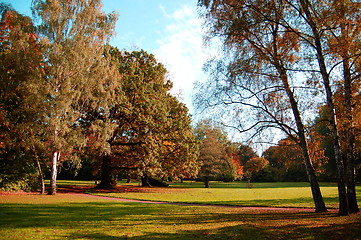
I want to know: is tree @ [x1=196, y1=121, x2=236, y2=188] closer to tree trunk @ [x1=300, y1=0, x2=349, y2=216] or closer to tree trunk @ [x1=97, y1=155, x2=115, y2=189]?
tree trunk @ [x1=97, y1=155, x2=115, y2=189]

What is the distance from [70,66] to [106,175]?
1353cm

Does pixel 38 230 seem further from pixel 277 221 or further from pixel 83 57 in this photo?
pixel 83 57

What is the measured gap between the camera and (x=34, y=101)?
19.4 metres

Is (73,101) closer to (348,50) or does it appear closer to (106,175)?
(106,175)

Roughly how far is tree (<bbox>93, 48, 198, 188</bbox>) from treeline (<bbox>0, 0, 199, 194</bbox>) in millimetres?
107

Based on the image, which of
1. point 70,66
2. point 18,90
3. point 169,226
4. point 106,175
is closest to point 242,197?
point 106,175

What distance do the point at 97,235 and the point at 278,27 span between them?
40.5 feet

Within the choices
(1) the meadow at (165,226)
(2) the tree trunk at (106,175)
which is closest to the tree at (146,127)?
(2) the tree trunk at (106,175)

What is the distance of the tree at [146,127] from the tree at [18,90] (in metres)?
6.92

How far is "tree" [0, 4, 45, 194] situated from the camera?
19422 millimetres

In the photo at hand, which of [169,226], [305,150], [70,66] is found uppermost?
[70,66]

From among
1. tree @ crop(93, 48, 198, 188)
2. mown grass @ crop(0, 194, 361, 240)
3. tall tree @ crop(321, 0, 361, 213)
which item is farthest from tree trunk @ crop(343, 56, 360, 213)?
tree @ crop(93, 48, 198, 188)

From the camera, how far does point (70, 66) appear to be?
2127 centimetres

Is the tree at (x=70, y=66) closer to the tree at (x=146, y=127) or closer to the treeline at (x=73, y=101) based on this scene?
the treeline at (x=73, y=101)
